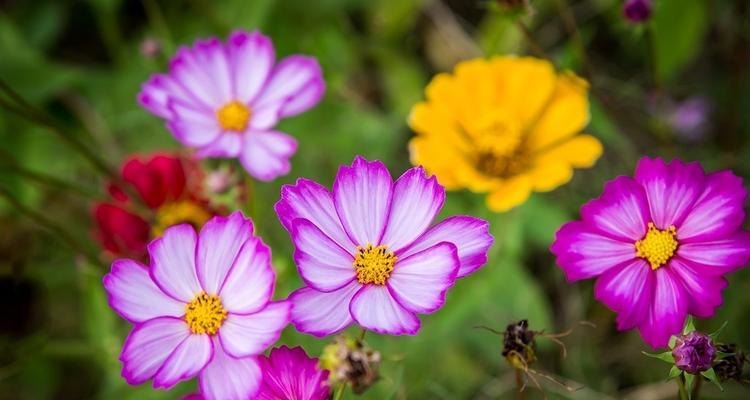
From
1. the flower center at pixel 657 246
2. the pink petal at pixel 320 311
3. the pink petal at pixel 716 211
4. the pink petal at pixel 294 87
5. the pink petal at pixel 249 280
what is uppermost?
the pink petal at pixel 294 87

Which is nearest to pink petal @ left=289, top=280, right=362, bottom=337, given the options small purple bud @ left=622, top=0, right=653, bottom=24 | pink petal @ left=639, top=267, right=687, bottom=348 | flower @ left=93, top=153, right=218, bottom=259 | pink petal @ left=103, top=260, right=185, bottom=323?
pink petal @ left=103, top=260, right=185, bottom=323

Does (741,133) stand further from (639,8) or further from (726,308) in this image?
(639,8)

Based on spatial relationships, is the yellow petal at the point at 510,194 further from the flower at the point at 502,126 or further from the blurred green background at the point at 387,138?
the blurred green background at the point at 387,138

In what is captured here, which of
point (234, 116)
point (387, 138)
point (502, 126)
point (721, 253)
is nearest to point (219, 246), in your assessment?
point (234, 116)

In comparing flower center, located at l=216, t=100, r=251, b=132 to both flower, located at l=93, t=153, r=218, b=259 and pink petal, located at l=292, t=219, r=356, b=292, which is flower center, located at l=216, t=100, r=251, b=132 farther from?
pink petal, located at l=292, t=219, r=356, b=292

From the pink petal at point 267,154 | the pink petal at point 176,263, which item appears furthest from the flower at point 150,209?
the pink petal at point 176,263

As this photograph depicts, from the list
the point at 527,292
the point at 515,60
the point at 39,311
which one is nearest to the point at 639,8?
the point at 515,60

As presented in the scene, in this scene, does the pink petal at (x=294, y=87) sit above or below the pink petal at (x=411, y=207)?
above
